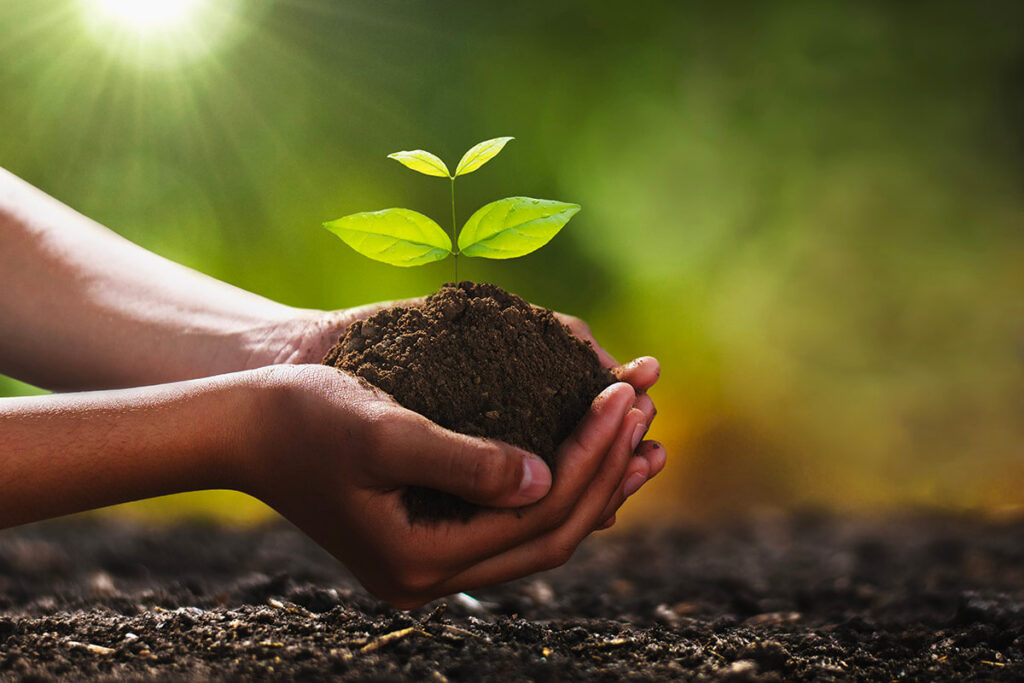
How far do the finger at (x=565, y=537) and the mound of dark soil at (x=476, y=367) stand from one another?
83 millimetres

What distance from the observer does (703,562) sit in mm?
2412

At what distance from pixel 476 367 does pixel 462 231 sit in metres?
0.22

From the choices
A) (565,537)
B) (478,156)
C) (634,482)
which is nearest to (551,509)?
(565,537)

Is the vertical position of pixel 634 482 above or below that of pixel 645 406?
below

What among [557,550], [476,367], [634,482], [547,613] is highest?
[476,367]

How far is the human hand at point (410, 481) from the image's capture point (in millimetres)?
971

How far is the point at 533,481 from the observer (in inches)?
40.1

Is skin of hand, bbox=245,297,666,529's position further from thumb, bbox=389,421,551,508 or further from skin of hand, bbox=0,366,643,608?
thumb, bbox=389,421,551,508

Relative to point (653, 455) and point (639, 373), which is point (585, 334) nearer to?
point (639, 373)

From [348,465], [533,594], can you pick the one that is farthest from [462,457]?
[533,594]

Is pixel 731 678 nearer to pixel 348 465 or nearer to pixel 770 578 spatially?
pixel 348 465

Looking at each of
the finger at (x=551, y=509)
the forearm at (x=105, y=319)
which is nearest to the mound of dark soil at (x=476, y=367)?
the finger at (x=551, y=509)

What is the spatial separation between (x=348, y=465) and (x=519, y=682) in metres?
0.32

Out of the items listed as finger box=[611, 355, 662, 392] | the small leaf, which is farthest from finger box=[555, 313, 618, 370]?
the small leaf
